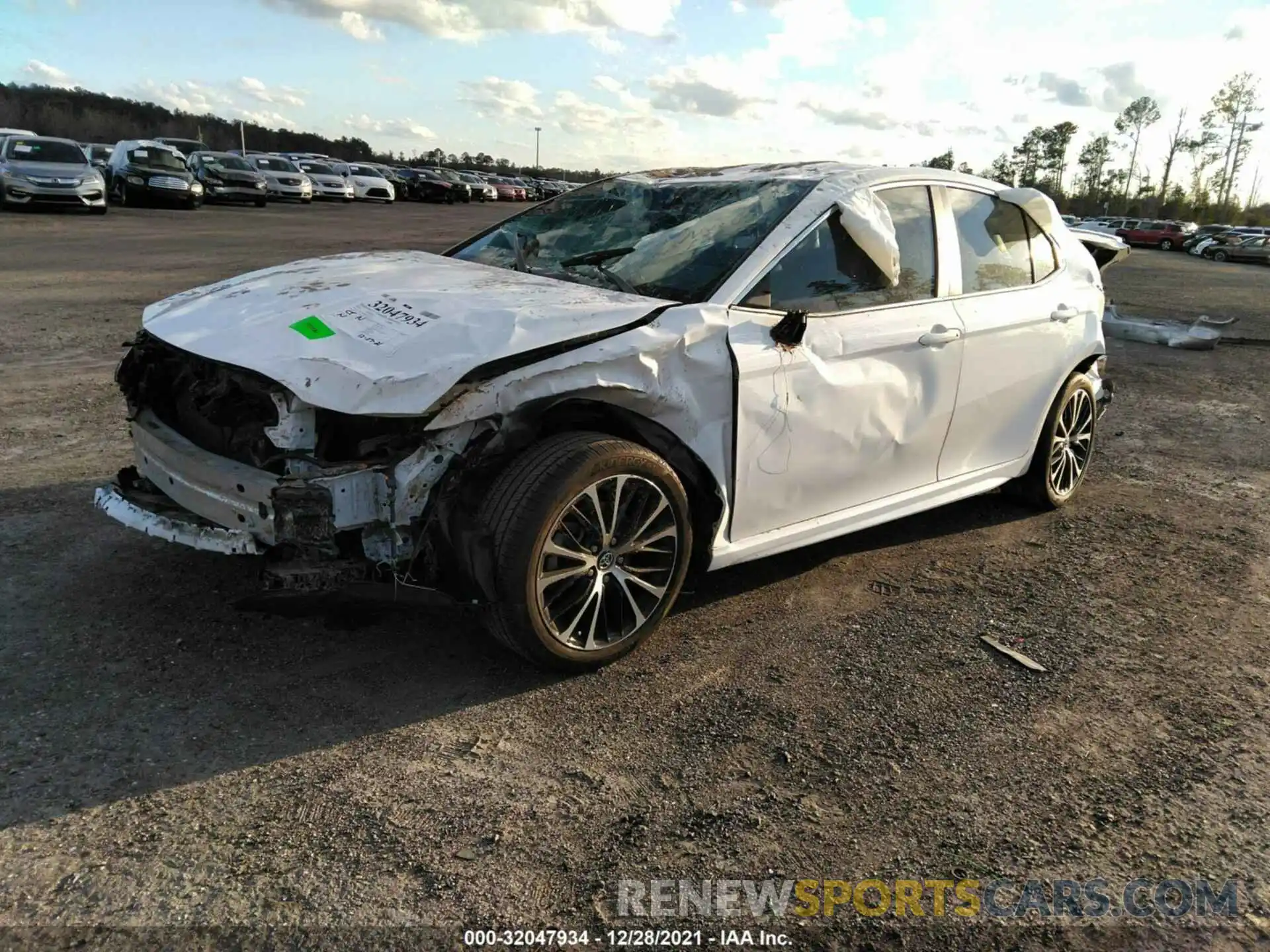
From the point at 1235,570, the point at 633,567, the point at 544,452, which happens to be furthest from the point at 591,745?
the point at 1235,570

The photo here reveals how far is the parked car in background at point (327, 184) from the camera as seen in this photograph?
123ft

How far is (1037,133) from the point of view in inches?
3595

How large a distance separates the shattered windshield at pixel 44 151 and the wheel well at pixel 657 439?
74.5ft

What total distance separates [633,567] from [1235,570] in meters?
3.19

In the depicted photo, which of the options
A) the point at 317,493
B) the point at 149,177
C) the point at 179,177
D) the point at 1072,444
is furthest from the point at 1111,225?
the point at 317,493

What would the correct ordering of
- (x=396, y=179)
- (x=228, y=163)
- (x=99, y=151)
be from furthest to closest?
(x=396, y=179), (x=99, y=151), (x=228, y=163)

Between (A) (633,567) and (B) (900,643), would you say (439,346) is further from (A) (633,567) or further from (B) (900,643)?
(B) (900,643)

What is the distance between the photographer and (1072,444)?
5137 mm

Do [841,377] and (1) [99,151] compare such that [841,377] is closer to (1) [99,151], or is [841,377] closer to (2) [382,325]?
(2) [382,325]

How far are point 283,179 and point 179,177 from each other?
8.70 meters

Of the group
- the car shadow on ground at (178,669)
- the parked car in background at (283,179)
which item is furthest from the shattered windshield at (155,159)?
the car shadow on ground at (178,669)

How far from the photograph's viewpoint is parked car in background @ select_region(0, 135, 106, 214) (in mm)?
20016

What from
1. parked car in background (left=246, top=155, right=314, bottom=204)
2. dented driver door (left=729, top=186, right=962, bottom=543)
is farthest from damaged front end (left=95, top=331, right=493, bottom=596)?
parked car in background (left=246, top=155, right=314, bottom=204)

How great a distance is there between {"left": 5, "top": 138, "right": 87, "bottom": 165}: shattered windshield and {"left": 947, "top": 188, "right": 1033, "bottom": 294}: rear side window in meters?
22.6
